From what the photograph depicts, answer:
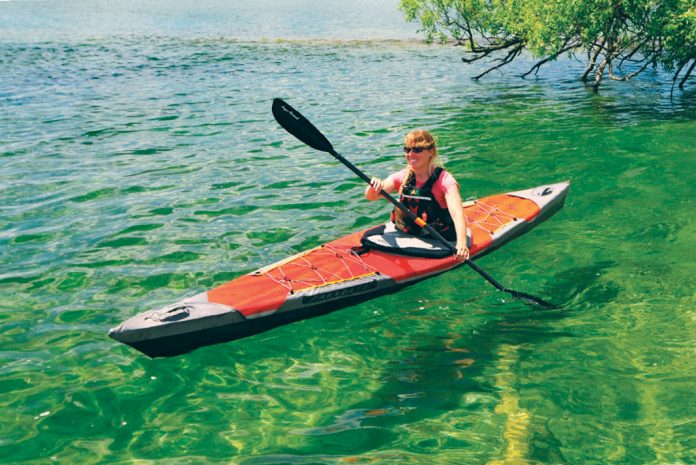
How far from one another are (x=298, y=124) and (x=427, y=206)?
168 centimetres

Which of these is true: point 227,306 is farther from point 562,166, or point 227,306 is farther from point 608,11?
point 608,11

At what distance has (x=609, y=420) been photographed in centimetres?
483

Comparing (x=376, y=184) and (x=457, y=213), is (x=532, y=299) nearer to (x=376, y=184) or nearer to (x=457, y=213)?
(x=457, y=213)

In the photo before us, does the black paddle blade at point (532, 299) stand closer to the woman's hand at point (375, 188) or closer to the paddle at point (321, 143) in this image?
the paddle at point (321, 143)

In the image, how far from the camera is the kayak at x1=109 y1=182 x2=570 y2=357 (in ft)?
18.3

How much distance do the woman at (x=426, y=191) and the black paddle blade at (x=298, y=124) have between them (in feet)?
2.66

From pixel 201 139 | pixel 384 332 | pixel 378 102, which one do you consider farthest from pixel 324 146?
pixel 378 102

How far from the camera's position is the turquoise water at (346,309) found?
4773mm

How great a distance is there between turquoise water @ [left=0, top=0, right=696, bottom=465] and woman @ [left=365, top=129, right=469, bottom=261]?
0.68 m

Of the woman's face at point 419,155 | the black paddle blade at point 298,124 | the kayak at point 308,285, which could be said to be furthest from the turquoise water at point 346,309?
the black paddle blade at point 298,124

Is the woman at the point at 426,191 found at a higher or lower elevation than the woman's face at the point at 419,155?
lower

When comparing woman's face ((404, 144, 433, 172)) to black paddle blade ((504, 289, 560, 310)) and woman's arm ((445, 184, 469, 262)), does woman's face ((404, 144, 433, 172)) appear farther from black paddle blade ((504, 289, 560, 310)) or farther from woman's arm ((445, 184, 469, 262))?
black paddle blade ((504, 289, 560, 310))

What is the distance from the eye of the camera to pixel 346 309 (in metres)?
6.83

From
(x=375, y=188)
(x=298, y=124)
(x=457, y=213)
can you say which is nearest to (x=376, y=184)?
(x=375, y=188)
